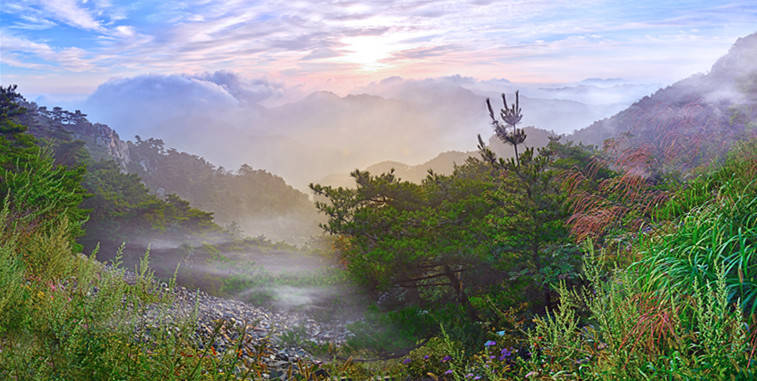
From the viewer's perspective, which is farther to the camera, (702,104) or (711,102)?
(711,102)

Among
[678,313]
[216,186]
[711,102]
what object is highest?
[711,102]

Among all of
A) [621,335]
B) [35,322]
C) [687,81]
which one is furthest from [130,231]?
[687,81]

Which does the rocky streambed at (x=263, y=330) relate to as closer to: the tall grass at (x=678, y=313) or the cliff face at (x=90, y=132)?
the tall grass at (x=678, y=313)

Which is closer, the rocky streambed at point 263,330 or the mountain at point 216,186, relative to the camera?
the rocky streambed at point 263,330

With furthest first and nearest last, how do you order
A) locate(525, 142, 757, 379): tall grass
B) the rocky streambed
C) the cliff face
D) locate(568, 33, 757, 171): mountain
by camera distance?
the cliff face < locate(568, 33, 757, 171): mountain < the rocky streambed < locate(525, 142, 757, 379): tall grass

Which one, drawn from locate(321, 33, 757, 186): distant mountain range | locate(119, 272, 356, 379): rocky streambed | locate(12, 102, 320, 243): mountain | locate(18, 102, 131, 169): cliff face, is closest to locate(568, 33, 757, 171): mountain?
locate(321, 33, 757, 186): distant mountain range

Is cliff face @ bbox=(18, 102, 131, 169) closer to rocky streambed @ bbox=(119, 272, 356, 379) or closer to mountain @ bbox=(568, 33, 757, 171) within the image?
rocky streambed @ bbox=(119, 272, 356, 379)

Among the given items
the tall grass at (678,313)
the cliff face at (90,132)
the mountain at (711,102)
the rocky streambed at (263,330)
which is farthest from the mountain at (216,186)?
the tall grass at (678,313)

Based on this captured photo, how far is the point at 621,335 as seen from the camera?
2988 millimetres

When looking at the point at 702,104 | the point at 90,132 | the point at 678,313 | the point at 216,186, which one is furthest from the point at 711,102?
the point at 90,132

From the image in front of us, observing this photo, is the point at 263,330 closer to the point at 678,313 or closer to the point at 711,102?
the point at 678,313

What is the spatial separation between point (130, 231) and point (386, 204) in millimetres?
12009

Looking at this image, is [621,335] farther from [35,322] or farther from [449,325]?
[449,325]

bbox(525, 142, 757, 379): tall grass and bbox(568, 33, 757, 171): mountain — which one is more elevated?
bbox(568, 33, 757, 171): mountain
